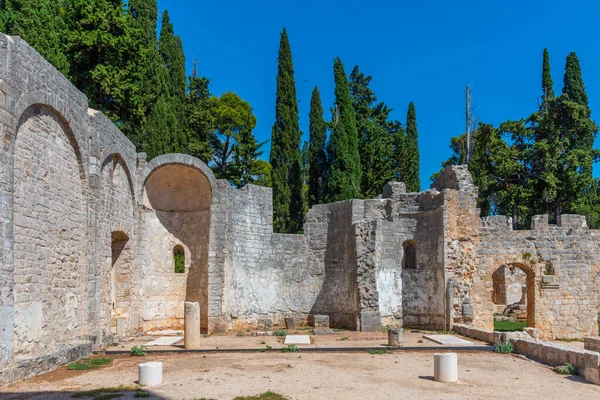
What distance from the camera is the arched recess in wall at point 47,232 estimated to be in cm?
968

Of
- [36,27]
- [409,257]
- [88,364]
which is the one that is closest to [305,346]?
[88,364]

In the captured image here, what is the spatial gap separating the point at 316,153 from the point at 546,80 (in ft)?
56.5

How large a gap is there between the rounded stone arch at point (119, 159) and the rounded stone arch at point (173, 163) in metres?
0.52

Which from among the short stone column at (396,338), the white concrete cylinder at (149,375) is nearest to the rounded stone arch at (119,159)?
the white concrete cylinder at (149,375)

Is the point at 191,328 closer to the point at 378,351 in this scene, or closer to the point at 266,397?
the point at 378,351

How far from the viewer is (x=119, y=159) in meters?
15.5

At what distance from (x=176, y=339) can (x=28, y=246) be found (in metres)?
6.25

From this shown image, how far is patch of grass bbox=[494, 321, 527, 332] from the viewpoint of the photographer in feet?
68.9

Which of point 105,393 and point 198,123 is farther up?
point 198,123

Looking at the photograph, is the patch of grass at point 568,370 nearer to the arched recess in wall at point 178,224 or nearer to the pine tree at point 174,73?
the arched recess in wall at point 178,224

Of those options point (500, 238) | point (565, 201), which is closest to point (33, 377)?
point (500, 238)

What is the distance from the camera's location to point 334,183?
2812 cm

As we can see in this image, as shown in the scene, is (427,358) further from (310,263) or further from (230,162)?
(230,162)

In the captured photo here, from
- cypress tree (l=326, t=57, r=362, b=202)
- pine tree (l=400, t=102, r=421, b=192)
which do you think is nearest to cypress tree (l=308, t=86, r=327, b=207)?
cypress tree (l=326, t=57, r=362, b=202)
